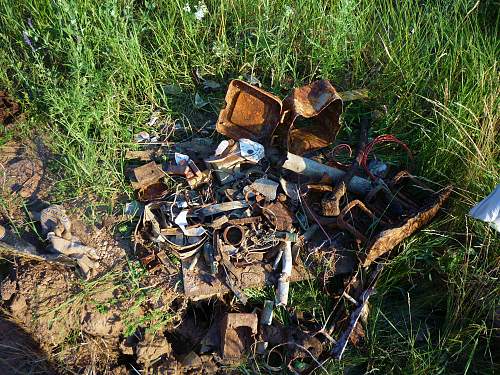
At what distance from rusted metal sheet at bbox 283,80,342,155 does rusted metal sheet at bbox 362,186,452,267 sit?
29.6 inches

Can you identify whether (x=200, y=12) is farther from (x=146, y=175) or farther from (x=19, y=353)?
(x=19, y=353)

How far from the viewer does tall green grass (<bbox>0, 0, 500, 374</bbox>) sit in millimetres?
2832

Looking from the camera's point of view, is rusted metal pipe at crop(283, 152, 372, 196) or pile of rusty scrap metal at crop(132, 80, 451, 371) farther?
rusted metal pipe at crop(283, 152, 372, 196)

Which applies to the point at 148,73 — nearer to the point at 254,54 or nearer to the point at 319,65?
the point at 254,54

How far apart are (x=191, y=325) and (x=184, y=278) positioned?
314 millimetres

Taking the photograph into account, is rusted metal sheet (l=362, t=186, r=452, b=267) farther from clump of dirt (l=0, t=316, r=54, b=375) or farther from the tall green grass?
clump of dirt (l=0, t=316, r=54, b=375)

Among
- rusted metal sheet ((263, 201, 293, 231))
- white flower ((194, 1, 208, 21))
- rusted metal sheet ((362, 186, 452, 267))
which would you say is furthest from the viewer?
white flower ((194, 1, 208, 21))

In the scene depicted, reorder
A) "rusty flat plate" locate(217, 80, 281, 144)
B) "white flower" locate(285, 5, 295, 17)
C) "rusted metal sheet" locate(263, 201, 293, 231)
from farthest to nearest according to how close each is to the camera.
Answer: "white flower" locate(285, 5, 295, 17), "rusty flat plate" locate(217, 80, 281, 144), "rusted metal sheet" locate(263, 201, 293, 231)

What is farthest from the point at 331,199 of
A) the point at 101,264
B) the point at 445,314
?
the point at 101,264

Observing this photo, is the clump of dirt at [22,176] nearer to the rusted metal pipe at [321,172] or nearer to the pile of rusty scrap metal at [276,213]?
the pile of rusty scrap metal at [276,213]

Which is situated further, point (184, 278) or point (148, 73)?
point (148, 73)

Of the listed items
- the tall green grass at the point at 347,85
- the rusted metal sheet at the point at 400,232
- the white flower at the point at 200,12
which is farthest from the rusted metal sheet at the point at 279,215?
the white flower at the point at 200,12

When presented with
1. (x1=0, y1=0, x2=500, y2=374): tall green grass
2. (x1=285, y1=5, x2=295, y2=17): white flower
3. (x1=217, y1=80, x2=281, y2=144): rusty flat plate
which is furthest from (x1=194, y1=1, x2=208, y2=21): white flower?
(x1=217, y1=80, x2=281, y2=144): rusty flat plate

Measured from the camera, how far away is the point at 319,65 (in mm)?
3598
